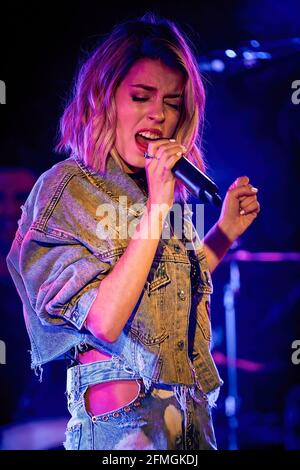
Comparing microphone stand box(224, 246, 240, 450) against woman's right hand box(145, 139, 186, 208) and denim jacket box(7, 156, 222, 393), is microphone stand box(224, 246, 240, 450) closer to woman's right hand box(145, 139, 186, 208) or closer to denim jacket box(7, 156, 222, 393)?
denim jacket box(7, 156, 222, 393)

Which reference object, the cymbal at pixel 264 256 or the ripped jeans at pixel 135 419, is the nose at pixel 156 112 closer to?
the ripped jeans at pixel 135 419

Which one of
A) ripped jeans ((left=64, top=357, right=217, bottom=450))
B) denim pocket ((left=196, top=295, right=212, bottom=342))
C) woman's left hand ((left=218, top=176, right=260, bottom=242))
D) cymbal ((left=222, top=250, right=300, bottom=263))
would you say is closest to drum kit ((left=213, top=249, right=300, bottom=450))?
cymbal ((left=222, top=250, right=300, bottom=263))

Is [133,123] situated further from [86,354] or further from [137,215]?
[86,354]

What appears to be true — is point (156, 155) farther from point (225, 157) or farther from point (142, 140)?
point (225, 157)

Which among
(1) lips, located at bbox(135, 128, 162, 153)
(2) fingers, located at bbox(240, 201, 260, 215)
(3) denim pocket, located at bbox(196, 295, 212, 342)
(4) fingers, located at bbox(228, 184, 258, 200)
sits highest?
(1) lips, located at bbox(135, 128, 162, 153)

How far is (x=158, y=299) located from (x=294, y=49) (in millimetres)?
2385

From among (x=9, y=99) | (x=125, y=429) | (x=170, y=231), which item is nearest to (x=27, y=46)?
(x=9, y=99)

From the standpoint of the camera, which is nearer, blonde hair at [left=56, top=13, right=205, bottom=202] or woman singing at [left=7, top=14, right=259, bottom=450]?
woman singing at [left=7, top=14, right=259, bottom=450]

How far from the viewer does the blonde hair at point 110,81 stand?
4.68 ft

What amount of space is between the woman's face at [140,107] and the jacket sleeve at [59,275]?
280mm

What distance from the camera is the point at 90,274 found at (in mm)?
1254

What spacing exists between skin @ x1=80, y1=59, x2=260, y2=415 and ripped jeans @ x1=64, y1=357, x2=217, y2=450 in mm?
20

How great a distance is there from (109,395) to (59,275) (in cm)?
27

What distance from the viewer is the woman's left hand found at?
1696mm
